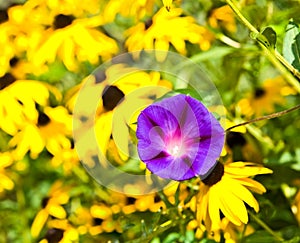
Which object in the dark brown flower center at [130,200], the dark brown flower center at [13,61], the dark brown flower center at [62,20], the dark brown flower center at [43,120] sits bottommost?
the dark brown flower center at [130,200]

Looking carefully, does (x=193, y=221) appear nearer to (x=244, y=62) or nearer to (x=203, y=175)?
(x=203, y=175)

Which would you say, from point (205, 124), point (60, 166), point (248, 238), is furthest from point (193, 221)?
point (60, 166)

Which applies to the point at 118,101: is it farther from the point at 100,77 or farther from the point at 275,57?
the point at 275,57

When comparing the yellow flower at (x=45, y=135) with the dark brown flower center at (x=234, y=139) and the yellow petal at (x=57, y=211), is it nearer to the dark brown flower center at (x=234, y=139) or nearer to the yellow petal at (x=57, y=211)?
the yellow petal at (x=57, y=211)

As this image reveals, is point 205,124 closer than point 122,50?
Yes

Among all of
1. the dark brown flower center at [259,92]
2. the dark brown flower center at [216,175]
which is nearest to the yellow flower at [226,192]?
the dark brown flower center at [216,175]

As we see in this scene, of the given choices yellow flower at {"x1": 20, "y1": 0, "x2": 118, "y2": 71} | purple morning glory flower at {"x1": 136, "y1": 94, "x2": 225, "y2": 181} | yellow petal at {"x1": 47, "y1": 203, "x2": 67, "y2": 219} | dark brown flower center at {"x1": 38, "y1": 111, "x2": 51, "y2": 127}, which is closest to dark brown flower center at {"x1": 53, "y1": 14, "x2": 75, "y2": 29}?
yellow flower at {"x1": 20, "y1": 0, "x2": 118, "y2": 71}

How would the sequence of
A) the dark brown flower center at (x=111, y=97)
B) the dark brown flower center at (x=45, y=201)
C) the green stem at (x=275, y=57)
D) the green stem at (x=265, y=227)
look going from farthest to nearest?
the dark brown flower center at (x=45, y=201)
the dark brown flower center at (x=111, y=97)
the green stem at (x=265, y=227)
the green stem at (x=275, y=57)
